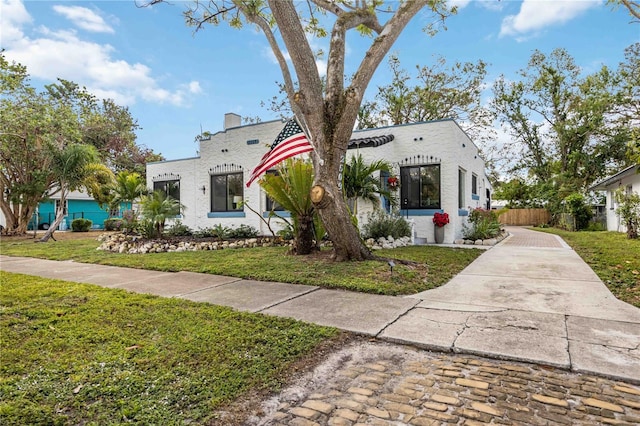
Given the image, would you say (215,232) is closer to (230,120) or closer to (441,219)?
(230,120)

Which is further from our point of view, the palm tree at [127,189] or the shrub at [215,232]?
the palm tree at [127,189]

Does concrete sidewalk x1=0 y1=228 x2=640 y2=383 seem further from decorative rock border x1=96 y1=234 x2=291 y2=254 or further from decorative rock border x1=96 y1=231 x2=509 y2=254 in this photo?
decorative rock border x1=96 y1=234 x2=291 y2=254

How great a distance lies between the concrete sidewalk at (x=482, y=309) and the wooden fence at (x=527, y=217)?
72.0 ft

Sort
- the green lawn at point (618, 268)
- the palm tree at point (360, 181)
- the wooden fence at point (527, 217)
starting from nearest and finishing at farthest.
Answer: the green lawn at point (618, 268), the palm tree at point (360, 181), the wooden fence at point (527, 217)

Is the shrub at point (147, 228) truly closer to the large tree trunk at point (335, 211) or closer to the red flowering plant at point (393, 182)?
the large tree trunk at point (335, 211)

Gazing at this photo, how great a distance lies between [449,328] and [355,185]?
7.21m

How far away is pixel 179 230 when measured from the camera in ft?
45.6

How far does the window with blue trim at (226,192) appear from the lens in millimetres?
14188

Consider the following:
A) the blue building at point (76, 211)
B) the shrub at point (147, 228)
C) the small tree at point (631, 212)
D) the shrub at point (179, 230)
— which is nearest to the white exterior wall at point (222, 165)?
the shrub at point (179, 230)

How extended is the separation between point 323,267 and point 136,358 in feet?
13.8

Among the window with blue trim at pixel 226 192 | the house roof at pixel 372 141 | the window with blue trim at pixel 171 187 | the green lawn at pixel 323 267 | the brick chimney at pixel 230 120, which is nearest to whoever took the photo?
the green lawn at pixel 323 267

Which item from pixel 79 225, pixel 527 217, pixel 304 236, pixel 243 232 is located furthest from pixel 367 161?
pixel 527 217

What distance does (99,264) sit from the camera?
8.38 m

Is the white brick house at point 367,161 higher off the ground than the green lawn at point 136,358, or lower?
higher
